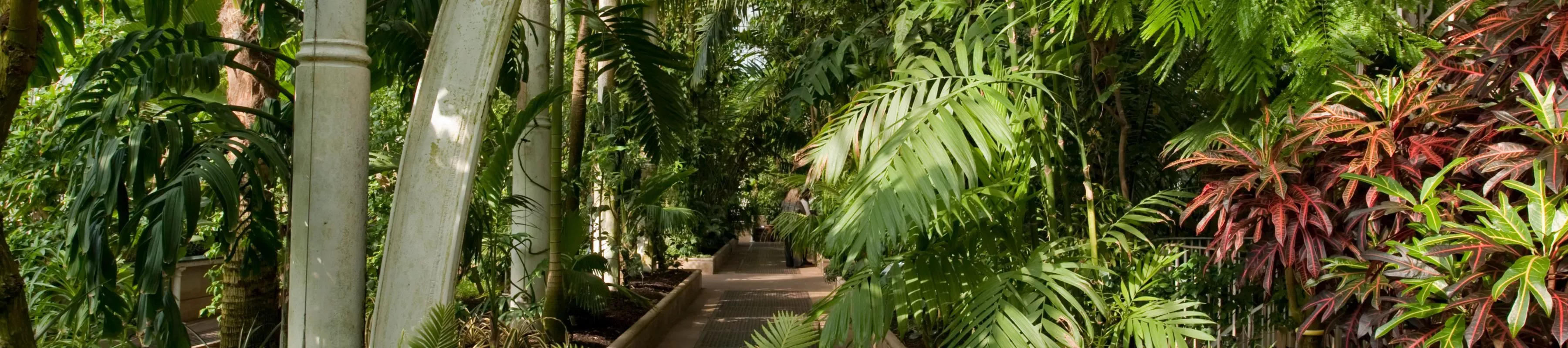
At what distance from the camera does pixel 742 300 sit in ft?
31.6

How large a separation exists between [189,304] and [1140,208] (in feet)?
25.9

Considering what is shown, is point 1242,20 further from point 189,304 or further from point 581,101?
point 189,304

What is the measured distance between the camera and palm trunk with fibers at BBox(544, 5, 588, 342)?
5242 millimetres

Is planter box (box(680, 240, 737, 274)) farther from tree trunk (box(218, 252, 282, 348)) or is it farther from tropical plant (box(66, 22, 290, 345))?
tropical plant (box(66, 22, 290, 345))

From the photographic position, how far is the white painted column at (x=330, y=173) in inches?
73.0

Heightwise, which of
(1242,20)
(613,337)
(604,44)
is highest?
(604,44)

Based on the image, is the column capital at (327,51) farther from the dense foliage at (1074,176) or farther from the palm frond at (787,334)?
the palm frond at (787,334)

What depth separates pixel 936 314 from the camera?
295 centimetres

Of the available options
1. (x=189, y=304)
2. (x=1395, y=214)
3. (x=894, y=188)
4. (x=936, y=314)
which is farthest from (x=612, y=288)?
(x=1395, y=214)

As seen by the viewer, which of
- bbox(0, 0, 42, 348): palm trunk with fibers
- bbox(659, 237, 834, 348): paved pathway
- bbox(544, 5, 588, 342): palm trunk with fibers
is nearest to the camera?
bbox(0, 0, 42, 348): palm trunk with fibers

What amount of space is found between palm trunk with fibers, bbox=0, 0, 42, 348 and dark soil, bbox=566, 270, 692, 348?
3.68 meters

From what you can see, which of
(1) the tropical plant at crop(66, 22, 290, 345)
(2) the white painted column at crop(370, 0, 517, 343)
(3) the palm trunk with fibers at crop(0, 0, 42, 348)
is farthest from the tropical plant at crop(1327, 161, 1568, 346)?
(3) the palm trunk with fibers at crop(0, 0, 42, 348)

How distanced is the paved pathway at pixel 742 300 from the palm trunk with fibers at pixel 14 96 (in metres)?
3.98

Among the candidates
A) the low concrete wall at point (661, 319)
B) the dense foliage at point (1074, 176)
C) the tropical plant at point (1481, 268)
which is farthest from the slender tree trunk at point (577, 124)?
the tropical plant at point (1481, 268)
